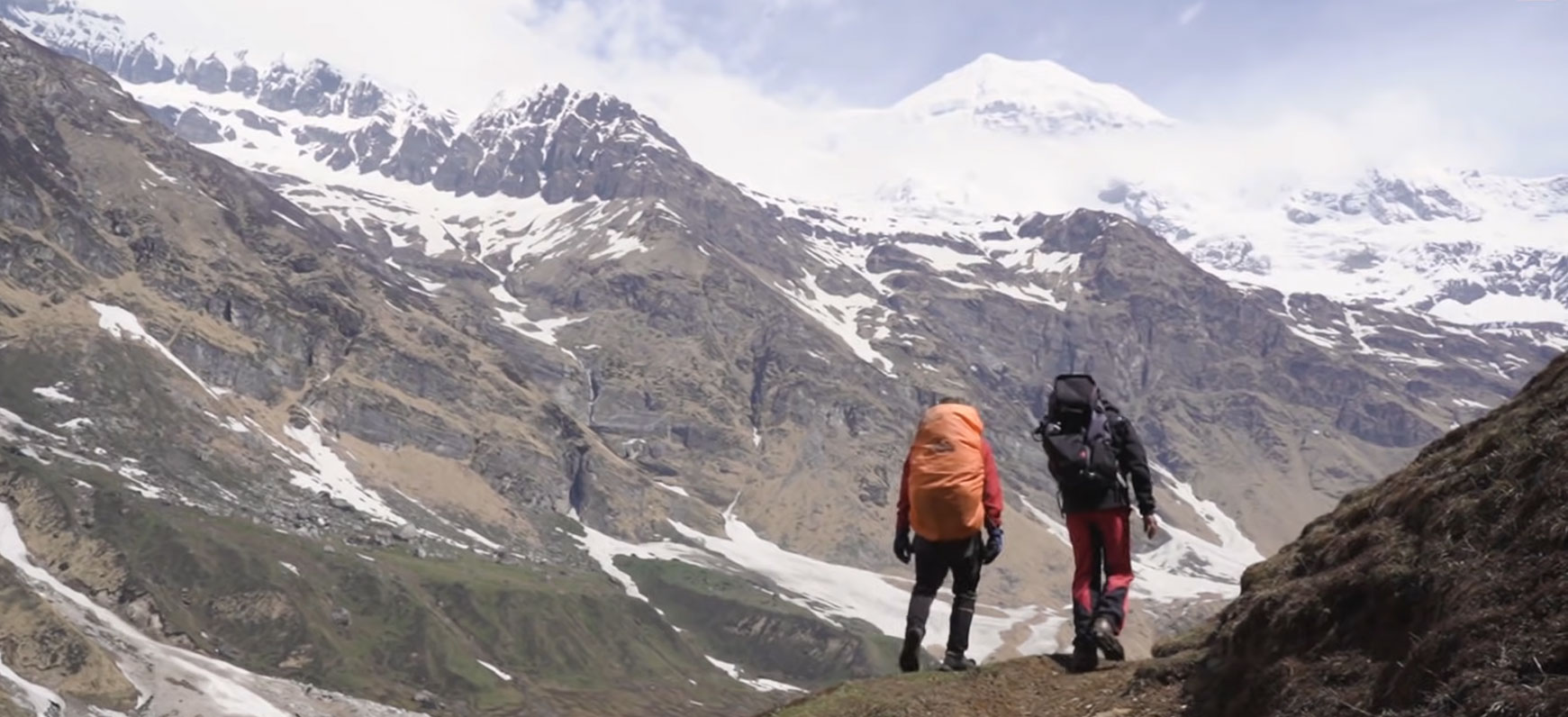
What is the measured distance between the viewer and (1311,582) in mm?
14414

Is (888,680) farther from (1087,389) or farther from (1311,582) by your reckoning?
(1311,582)

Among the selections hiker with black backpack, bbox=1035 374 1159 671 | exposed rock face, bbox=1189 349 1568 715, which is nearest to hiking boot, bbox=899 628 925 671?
hiker with black backpack, bbox=1035 374 1159 671

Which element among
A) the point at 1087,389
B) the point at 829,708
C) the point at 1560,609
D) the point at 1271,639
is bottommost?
the point at 829,708

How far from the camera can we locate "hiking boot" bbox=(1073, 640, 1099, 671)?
17500 mm

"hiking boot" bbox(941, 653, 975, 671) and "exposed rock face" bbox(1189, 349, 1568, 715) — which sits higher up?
"exposed rock face" bbox(1189, 349, 1568, 715)

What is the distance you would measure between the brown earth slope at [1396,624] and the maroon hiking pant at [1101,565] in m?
0.80

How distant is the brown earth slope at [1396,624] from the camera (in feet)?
33.4

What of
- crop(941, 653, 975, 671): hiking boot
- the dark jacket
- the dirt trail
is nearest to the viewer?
the dirt trail

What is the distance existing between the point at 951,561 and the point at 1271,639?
15.4 ft

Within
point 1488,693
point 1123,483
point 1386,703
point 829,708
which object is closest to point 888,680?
point 829,708

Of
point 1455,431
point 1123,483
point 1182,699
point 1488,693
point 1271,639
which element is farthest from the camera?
point 1455,431

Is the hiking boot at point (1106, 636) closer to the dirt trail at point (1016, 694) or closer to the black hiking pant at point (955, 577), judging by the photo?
the dirt trail at point (1016, 694)

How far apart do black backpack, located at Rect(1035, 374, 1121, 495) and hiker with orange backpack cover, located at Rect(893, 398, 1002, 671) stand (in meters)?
0.89

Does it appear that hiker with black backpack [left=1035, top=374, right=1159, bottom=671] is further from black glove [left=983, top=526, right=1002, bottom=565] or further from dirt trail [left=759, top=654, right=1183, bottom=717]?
black glove [left=983, top=526, right=1002, bottom=565]
